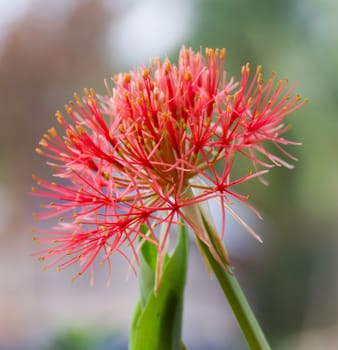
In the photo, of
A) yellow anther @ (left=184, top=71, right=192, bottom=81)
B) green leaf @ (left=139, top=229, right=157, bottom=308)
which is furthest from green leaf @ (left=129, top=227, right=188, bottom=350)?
yellow anther @ (left=184, top=71, right=192, bottom=81)

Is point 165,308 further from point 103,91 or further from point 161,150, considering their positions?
point 103,91

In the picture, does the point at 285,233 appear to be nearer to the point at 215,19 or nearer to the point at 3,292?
the point at 215,19

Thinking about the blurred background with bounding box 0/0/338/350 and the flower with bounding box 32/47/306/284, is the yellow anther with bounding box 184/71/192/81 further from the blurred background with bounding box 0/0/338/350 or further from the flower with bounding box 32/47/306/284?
the blurred background with bounding box 0/0/338/350

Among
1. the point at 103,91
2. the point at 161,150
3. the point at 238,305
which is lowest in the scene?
the point at 238,305

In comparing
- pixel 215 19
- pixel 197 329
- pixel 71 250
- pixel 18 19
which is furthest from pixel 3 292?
pixel 71 250

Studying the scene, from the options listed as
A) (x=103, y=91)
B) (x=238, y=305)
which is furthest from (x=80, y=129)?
(x=103, y=91)

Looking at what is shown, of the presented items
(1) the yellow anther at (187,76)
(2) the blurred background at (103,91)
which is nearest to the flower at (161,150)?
(1) the yellow anther at (187,76)
